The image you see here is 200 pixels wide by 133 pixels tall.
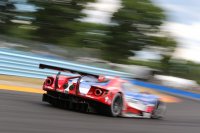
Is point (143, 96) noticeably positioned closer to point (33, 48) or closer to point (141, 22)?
point (33, 48)

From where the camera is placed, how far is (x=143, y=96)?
11211mm

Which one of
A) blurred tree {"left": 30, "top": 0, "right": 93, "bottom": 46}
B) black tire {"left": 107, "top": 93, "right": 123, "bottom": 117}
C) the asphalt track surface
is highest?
blurred tree {"left": 30, "top": 0, "right": 93, "bottom": 46}


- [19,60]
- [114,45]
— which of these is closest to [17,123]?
[19,60]

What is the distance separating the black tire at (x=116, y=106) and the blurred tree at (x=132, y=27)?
3533cm

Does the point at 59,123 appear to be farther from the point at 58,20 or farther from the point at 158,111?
the point at 58,20

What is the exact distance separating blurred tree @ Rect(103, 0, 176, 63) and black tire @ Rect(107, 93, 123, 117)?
116ft

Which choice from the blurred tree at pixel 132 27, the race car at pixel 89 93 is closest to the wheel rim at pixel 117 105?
the race car at pixel 89 93

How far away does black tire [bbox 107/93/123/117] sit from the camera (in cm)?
1005

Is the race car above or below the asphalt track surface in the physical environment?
above

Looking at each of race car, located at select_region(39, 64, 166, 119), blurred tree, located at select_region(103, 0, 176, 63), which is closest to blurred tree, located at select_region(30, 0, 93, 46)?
blurred tree, located at select_region(103, 0, 176, 63)

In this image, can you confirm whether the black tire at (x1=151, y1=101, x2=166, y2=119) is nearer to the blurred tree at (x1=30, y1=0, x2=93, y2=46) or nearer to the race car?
the race car

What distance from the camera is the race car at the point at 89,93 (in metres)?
9.73

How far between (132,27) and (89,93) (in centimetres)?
3756

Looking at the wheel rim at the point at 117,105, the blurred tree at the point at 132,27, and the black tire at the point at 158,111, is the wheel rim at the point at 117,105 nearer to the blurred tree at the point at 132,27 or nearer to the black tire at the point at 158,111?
the black tire at the point at 158,111
